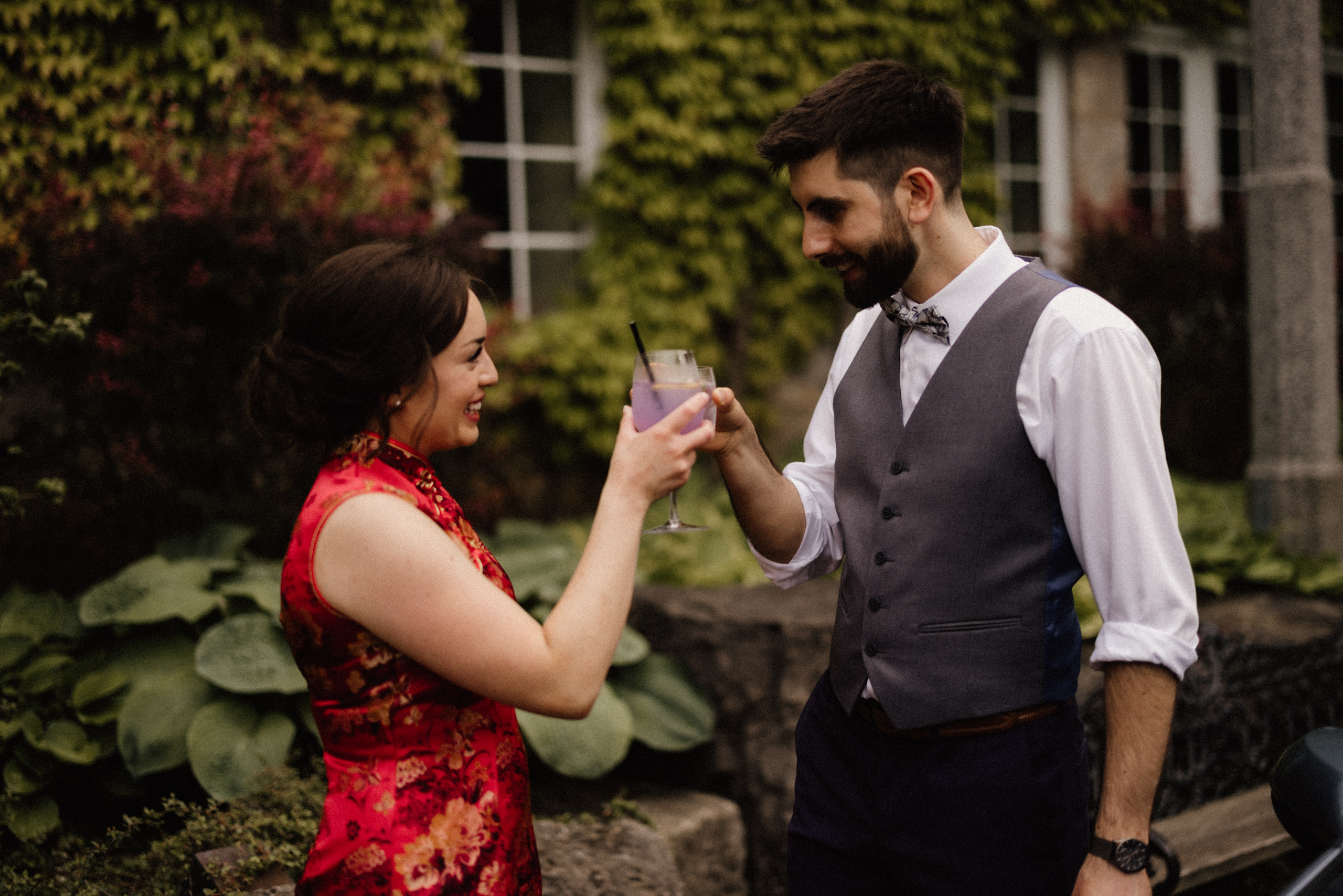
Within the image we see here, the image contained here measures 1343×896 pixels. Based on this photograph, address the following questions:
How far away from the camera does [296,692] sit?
298 centimetres

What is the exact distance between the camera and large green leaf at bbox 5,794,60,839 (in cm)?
259

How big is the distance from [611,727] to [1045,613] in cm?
166

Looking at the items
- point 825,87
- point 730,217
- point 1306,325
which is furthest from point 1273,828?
point 730,217

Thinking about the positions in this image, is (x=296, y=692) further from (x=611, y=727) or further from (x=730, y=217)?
(x=730, y=217)

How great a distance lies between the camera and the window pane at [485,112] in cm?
553

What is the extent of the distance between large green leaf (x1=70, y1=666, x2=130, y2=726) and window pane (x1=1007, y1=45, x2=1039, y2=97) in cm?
647

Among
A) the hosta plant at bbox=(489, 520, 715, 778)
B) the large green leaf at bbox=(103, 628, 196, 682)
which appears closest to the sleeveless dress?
the hosta plant at bbox=(489, 520, 715, 778)

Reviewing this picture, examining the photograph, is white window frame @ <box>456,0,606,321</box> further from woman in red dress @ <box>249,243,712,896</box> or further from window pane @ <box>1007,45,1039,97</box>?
woman in red dress @ <box>249,243,712,896</box>

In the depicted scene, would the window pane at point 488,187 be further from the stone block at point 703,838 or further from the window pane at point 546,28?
the stone block at point 703,838

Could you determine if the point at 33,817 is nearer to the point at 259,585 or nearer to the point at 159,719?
the point at 159,719

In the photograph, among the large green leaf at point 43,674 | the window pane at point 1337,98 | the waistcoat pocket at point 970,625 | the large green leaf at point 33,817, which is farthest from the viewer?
the window pane at point 1337,98

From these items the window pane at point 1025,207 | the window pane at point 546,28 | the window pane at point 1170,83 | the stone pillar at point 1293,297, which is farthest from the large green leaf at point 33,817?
the window pane at point 1170,83

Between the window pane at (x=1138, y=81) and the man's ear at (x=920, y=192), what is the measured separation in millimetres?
6735


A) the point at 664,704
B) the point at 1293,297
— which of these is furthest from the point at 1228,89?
the point at 664,704
